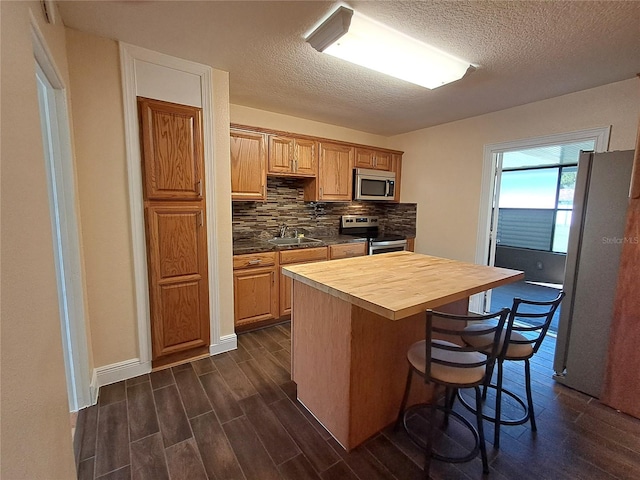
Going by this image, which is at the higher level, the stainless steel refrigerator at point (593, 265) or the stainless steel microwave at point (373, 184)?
the stainless steel microwave at point (373, 184)

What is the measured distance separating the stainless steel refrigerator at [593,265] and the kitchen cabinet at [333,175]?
2.36 metres

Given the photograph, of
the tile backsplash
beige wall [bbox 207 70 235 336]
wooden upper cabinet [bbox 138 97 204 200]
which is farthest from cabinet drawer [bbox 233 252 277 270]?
wooden upper cabinet [bbox 138 97 204 200]

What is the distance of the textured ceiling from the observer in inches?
62.0

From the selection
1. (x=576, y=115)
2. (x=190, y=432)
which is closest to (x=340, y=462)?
(x=190, y=432)

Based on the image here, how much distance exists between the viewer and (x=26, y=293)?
838 mm

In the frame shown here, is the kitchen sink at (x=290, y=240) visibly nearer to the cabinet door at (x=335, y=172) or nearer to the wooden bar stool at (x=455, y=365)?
the cabinet door at (x=335, y=172)

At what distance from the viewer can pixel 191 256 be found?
2383 millimetres

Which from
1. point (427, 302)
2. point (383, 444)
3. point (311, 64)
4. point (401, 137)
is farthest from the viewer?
point (401, 137)

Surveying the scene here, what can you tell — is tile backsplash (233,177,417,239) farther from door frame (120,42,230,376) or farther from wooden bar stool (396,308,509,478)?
wooden bar stool (396,308,509,478)

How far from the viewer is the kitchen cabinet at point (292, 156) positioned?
3.26 meters

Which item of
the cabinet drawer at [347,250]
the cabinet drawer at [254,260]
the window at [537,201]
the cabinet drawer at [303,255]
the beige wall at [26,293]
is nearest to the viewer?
the beige wall at [26,293]

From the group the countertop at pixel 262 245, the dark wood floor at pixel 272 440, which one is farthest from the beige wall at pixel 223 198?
the dark wood floor at pixel 272 440

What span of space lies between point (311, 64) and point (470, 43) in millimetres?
1092

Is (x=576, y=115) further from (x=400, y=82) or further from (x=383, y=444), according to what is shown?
(x=383, y=444)
